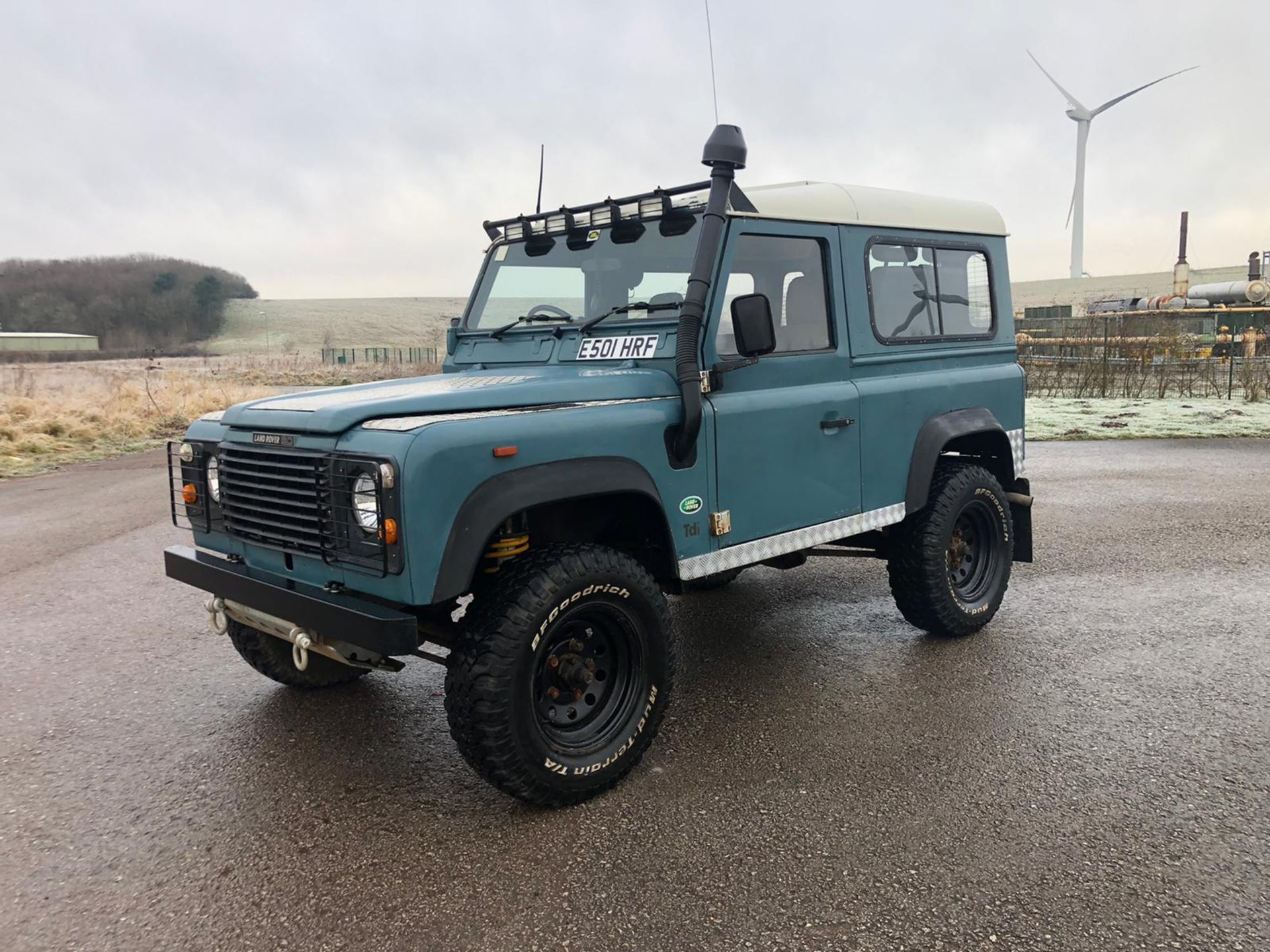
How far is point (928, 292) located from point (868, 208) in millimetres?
662

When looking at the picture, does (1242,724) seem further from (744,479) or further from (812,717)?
(744,479)

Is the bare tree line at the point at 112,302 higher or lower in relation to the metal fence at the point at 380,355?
higher

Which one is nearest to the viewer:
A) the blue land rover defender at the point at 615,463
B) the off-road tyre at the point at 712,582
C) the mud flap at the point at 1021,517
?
the blue land rover defender at the point at 615,463

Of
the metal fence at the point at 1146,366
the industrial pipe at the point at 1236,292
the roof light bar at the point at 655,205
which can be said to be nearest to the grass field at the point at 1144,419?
the metal fence at the point at 1146,366

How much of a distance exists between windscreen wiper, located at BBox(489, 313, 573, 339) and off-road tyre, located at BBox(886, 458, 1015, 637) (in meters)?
2.15

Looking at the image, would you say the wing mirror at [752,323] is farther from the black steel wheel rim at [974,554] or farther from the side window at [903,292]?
the black steel wheel rim at [974,554]

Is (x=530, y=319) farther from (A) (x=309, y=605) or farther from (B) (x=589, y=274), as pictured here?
(A) (x=309, y=605)

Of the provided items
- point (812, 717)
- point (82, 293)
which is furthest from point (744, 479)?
point (82, 293)

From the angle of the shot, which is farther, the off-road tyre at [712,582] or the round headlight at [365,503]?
the off-road tyre at [712,582]

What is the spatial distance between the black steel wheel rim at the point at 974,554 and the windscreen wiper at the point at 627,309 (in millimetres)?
2299

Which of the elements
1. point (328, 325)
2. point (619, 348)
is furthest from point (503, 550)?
point (328, 325)

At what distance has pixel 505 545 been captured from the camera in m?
3.45

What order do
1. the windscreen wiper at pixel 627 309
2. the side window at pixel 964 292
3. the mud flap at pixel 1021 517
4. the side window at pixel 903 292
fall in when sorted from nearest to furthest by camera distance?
the windscreen wiper at pixel 627 309
the side window at pixel 903 292
the side window at pixel 964 292
the mud flap at pixel 1021 517

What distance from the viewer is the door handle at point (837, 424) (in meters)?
4.30
